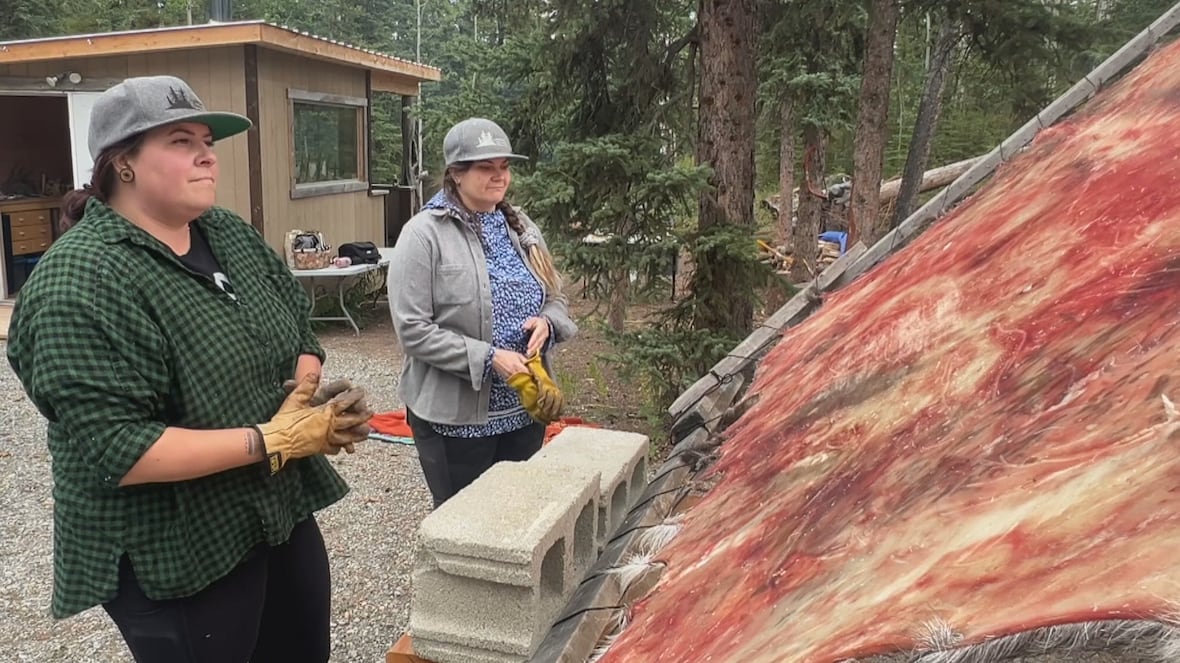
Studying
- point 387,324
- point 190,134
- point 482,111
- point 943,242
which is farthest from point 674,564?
point 387,324

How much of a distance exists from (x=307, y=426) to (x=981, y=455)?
54.2 inches

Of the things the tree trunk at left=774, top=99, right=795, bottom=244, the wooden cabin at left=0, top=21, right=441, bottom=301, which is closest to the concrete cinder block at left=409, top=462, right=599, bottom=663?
the wooden cabin at left=0, top=21, right=441, bottom=301

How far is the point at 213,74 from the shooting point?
8945 millimetres

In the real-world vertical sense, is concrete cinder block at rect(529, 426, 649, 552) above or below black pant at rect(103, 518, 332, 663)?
above

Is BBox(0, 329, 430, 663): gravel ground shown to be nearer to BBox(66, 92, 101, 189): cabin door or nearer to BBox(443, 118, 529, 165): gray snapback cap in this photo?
BBox(443, 118, 529, 165): gray snapback cap

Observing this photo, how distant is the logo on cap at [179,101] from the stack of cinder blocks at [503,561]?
102 cm

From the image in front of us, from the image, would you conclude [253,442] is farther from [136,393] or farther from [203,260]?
[203,260]

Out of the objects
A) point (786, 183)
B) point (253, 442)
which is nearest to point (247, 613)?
point (253, 442)

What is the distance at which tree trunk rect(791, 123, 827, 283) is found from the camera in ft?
40.1

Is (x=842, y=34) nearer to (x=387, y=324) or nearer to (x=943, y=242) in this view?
(x=387, y=324)

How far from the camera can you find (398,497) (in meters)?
5.72

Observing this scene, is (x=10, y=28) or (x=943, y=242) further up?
(x=10, y=28)

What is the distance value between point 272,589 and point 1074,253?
189 cm

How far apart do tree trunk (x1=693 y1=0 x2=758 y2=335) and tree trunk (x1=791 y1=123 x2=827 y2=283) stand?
6.09 m
